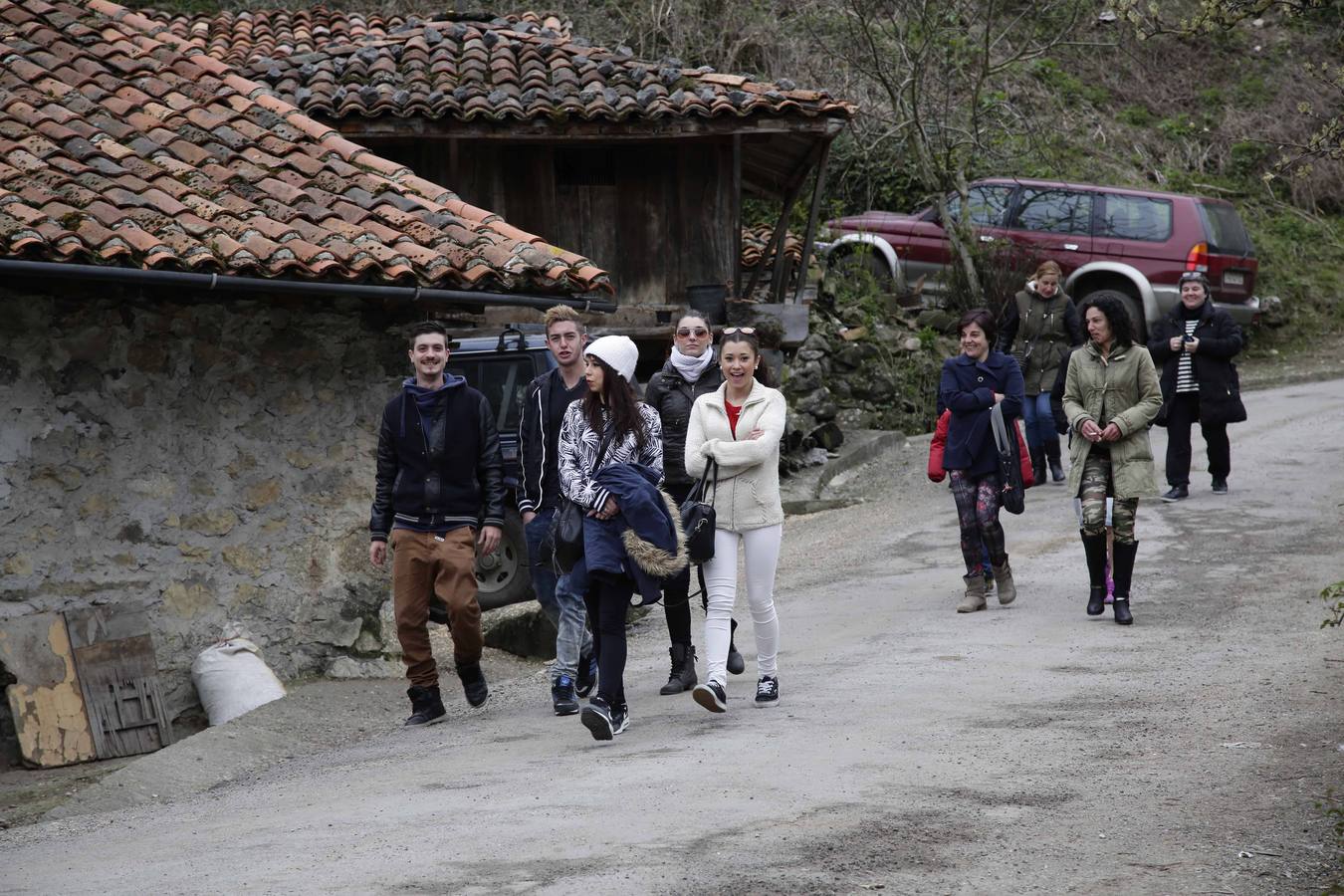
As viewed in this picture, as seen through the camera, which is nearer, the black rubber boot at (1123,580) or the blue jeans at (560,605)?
the blue jeans at (560,605)

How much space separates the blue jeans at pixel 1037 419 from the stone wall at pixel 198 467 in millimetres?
5789

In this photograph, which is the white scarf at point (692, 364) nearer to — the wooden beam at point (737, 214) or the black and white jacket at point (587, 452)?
the black and white jacket at point (587, 452)

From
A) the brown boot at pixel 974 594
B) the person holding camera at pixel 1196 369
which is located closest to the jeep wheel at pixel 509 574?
the brown boot at pixel 974 594

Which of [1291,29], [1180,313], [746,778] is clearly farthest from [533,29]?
[1291,29]

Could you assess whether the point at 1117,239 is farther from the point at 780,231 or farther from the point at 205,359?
the point at 205,359

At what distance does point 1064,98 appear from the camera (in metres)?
25.2

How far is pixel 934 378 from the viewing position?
17500mm

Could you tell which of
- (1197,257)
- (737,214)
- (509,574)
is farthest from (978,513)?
(1197,257)

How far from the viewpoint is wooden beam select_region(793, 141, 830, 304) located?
15.0 metres

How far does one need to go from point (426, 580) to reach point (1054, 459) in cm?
759

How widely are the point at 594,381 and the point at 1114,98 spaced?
21929mm

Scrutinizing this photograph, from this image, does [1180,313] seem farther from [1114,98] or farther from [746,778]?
[1114,98]

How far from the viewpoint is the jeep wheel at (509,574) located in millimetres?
10273

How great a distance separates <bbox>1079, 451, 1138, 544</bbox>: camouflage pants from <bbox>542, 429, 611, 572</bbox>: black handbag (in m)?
3.12
